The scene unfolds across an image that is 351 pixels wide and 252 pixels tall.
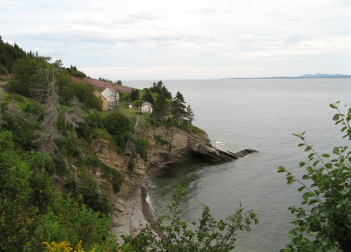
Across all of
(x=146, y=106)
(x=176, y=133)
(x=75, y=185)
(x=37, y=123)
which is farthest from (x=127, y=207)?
(x=146, y=106)

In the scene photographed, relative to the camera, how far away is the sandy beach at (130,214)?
97.2 feet

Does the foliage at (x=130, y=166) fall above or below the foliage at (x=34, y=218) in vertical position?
below

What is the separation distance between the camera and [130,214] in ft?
113

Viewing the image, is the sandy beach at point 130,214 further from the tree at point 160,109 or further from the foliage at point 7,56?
the foliage at point 7,56

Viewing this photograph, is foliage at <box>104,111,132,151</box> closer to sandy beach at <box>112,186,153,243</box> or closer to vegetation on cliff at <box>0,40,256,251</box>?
vegetation on cliff at <box>0,40,256,251</box>

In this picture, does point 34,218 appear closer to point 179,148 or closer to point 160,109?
point 160,109

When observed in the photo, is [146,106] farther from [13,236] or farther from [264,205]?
[13,236]

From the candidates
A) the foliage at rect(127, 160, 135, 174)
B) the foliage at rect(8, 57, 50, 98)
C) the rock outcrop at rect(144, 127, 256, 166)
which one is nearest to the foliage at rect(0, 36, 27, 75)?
the foliage at rect(8, 57, 50, 98)

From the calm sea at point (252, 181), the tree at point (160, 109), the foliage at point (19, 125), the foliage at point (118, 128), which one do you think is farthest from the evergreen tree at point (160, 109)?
the foliage at point (19, 125)

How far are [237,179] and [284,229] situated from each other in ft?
53.5

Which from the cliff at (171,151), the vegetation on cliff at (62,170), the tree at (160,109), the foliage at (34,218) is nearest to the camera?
the foliage at (34,218)

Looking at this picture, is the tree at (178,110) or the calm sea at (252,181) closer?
the calm sea at (252,181)

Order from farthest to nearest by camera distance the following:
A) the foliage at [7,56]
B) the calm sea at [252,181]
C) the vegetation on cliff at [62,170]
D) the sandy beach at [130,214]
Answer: the foliage at [7,56], the calm sea at [252,181], the sandy beach at [130,214], the vegetation on cliff at [62,170]

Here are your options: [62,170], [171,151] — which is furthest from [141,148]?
[62,170]
